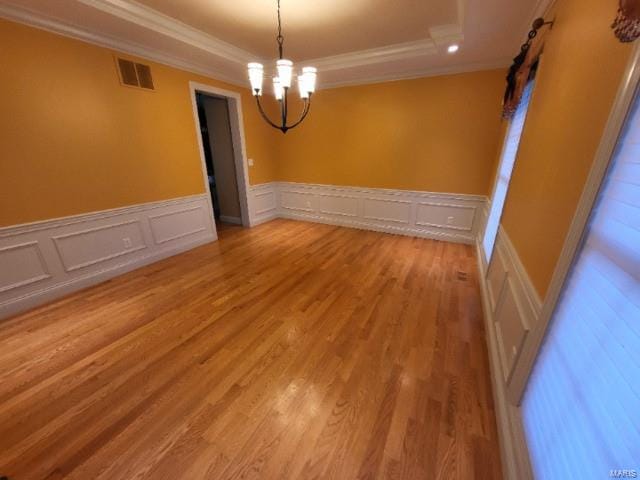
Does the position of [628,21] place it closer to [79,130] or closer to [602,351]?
[602,351]

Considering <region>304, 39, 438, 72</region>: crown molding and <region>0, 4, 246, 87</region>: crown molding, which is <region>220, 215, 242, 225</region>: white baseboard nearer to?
<region>0, 4, 246, 87</region>: crown molding

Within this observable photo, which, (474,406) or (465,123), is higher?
(465,123)

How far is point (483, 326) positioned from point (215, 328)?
7.73 feet

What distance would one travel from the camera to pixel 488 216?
10.8 ft

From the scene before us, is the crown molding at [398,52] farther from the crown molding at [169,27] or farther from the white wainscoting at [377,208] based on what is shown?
the white wainscoting at [377,208]

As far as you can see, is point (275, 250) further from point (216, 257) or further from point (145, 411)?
point (145, 411)

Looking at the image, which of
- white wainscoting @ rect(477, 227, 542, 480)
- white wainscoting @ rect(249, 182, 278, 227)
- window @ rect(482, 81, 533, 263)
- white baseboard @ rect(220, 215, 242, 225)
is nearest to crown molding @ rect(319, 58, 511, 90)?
window @ rect(482, 81, 533, 263)

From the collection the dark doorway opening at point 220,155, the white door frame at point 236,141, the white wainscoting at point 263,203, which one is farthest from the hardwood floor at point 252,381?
the dark doorway opening at point 220,155

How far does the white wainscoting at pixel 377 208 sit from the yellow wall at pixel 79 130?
6.12ft

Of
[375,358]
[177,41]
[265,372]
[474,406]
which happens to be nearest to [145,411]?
[265,372]

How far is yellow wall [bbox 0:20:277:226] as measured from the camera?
7.27 feet

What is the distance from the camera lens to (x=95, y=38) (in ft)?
8.28

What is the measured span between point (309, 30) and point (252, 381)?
356 cm

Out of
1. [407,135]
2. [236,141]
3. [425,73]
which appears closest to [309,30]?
[425,73]
